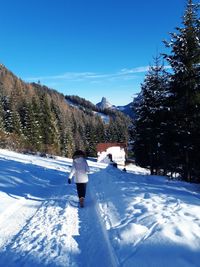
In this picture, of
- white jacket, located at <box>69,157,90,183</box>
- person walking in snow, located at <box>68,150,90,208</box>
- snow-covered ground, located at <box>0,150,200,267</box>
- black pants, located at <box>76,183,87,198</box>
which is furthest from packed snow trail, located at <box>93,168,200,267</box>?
white jacket, located at <box>69,157,90,183</box>

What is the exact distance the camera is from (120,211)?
9.22m

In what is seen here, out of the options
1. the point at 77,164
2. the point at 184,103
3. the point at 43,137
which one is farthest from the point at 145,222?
the point at 43,137

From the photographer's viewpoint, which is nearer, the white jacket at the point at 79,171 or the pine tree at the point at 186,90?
the white jacket at the point at 79,171

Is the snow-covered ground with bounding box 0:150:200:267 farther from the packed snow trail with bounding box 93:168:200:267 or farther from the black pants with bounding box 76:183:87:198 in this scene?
the black pants with bounding box 76:183:87:198

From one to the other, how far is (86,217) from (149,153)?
2600 cm

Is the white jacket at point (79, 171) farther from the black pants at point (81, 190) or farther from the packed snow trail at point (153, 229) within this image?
the packed snow trail at point (153, 229)

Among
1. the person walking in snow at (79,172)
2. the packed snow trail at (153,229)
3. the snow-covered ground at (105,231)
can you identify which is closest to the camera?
the packed snow trail at (153,229)

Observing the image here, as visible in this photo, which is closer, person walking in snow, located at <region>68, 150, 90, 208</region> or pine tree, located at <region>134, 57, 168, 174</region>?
person walking in snow, located at <region>68, 150, 90, 208</region>

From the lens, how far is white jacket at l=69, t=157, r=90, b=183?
12.0 meters

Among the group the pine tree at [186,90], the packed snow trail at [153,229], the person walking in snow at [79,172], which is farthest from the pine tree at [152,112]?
the packed snow trail at [153,229]

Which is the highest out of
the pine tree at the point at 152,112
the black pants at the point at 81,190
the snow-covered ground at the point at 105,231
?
the pine tree at the point at 152,112

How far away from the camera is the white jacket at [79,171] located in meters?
12.0

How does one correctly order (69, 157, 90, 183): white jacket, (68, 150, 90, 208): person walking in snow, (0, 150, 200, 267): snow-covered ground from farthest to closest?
(69, 157, 90, 183): white jacket → (68, 150, 90, 208): person walking in snow → (0, 150, 200, 267): snow-covered ground

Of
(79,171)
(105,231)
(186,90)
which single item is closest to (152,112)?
(186,90)
